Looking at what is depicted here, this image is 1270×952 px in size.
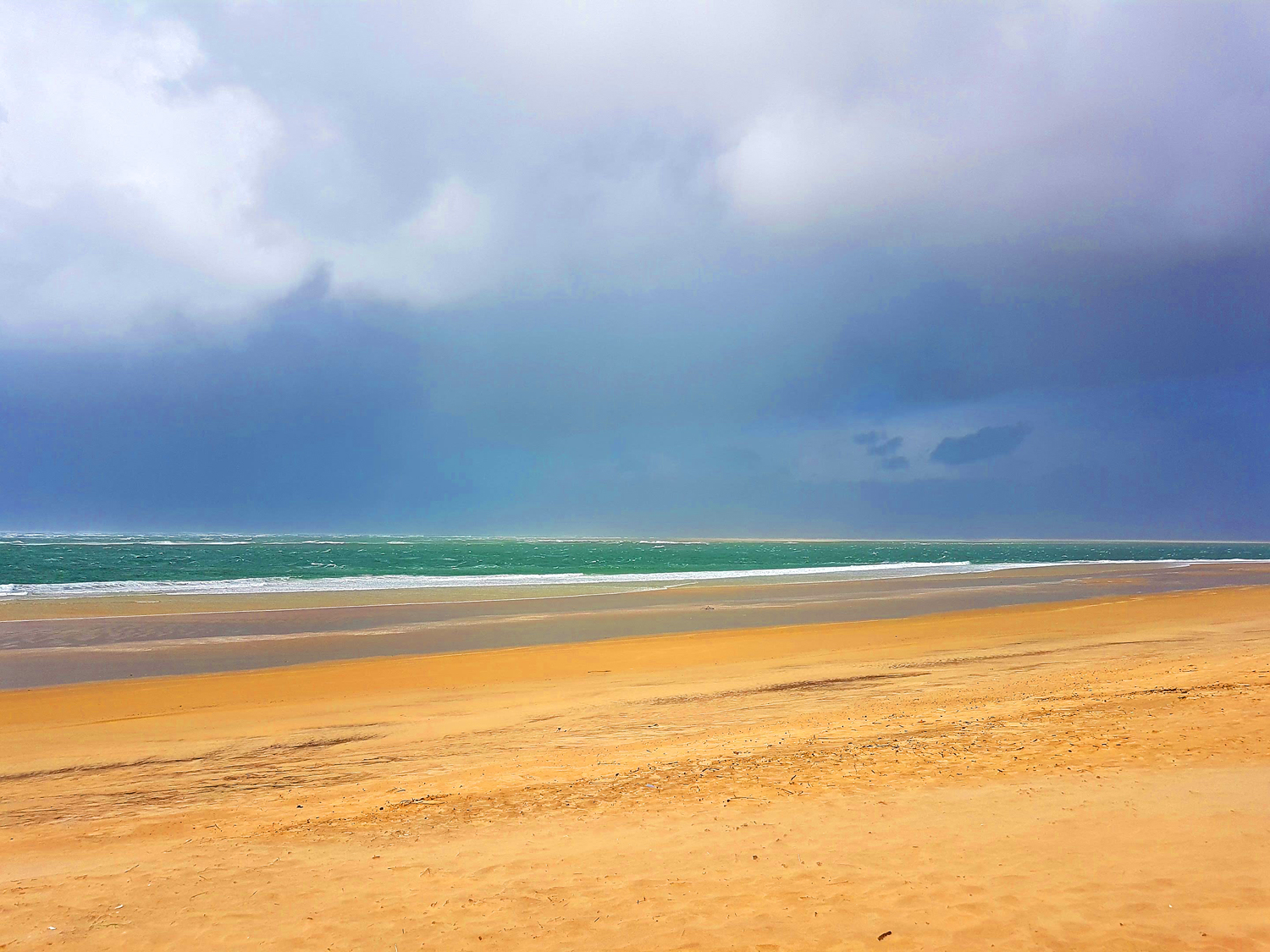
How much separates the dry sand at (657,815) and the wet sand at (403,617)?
4.96 meters

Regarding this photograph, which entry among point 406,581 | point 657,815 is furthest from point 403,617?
point 657,815

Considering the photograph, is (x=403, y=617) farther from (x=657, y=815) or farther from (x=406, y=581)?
(x=657, y=815)

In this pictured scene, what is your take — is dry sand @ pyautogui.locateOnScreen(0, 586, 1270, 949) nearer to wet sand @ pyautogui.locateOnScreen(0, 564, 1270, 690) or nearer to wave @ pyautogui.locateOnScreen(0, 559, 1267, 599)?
wet sand @ pyautogui.locateOnScreen(0, 564, 1270, 690)

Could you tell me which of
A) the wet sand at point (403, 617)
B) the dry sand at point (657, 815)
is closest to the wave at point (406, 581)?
the wet sand at point (403, 617)

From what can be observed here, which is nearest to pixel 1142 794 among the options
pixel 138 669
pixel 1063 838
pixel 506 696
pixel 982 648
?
pixel 1063 838

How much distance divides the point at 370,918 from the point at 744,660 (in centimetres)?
1384

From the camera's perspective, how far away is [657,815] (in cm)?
763

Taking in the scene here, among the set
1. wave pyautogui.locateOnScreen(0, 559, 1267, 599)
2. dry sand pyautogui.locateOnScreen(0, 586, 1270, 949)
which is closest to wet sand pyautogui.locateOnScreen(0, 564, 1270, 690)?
wave pyautogui.locateOnScreen(0, 559, 1267, 599)

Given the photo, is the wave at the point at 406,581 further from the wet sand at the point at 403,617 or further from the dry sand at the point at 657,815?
the dry sand at the point at 657,815

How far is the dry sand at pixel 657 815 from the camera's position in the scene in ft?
18.1

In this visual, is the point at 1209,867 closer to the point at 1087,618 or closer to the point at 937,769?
the point at 937,769

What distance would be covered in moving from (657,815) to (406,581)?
43.3 meters

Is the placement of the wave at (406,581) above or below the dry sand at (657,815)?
below

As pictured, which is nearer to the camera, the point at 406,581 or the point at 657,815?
the point at 657,815
